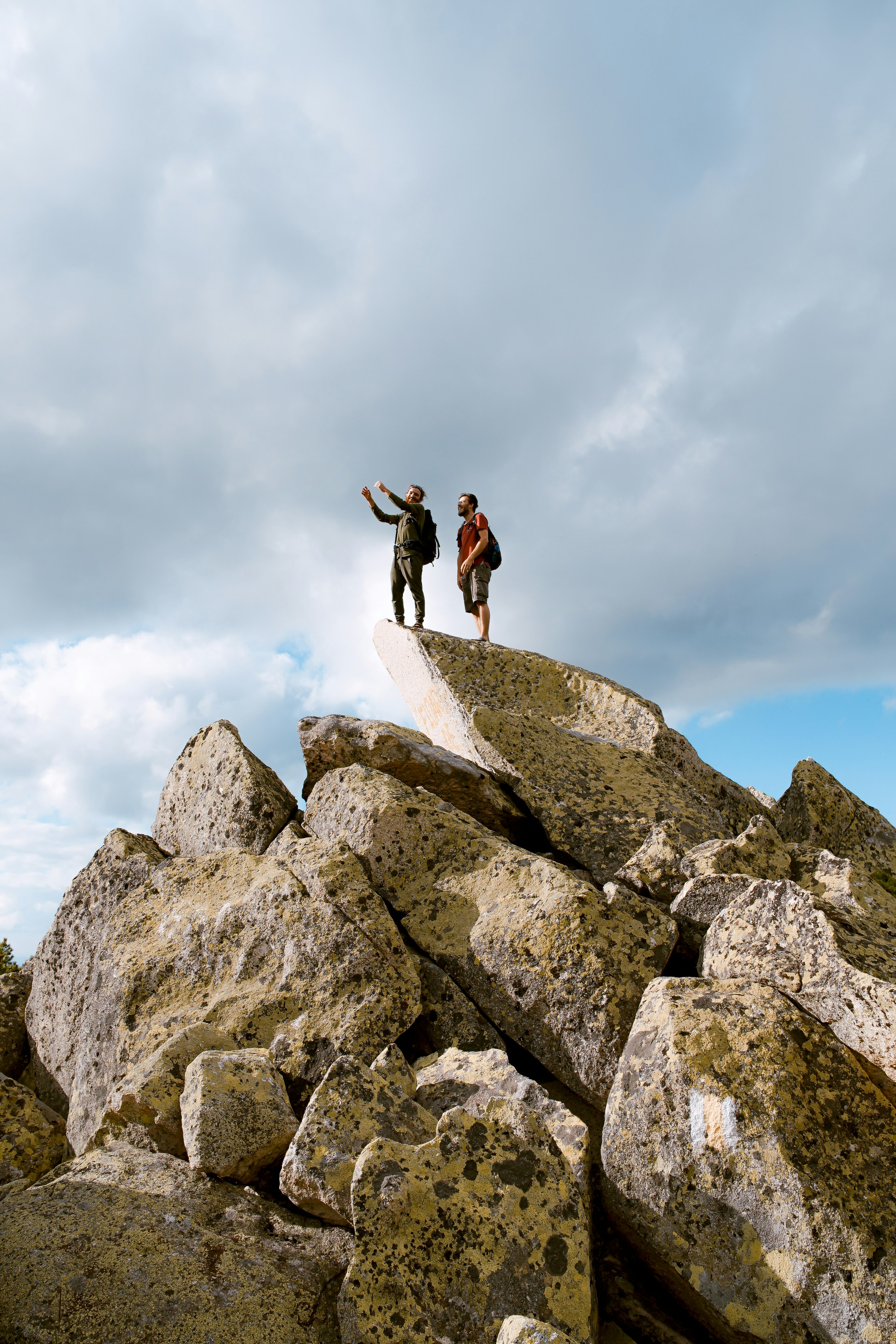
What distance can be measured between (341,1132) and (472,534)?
48.8 ft

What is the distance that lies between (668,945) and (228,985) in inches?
178

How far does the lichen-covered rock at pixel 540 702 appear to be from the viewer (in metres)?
13.7

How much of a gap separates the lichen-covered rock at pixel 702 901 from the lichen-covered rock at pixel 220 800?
5.35 metres

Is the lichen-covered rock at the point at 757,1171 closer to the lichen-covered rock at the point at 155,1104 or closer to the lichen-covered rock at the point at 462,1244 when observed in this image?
the lichen-covered rock at the point at 462,1244

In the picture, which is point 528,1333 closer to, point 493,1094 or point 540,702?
point 493,1094

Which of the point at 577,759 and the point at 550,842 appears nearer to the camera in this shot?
the point at 550,842

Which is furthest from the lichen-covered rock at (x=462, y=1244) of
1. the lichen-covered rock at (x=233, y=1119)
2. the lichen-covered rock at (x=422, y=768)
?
the lichen-covered rock at (x=422, y=768)

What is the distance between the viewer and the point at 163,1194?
19.4 ft

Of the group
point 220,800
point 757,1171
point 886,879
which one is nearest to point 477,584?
point 220,800

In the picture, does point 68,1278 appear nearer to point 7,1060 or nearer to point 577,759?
point 7,1060

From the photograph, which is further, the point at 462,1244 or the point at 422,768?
the point at 422,768

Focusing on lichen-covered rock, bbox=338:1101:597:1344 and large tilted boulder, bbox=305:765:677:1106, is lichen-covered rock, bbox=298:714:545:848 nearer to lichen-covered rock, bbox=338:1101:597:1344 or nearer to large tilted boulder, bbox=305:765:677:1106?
large tilted boulder, bbox=305:765:677:1106

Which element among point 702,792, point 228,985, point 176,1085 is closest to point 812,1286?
point 176,1085

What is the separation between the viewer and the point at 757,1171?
5.36 meters
